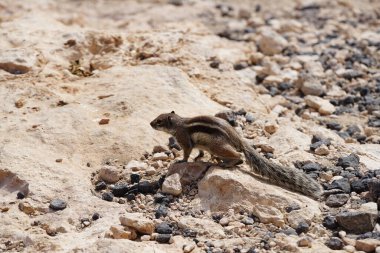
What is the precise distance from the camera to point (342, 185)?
20.9 ft

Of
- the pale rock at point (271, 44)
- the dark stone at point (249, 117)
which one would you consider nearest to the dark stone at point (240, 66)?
the pale rock at point (271, 44)

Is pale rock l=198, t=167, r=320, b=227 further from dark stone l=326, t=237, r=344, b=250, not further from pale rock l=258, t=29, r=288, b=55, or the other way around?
pale rock l=258, t=29, r=288, b=55

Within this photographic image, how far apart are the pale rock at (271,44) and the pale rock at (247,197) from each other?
479 cm

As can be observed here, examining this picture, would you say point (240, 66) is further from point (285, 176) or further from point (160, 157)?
point (285, 176)

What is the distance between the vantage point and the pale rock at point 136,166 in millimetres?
6703

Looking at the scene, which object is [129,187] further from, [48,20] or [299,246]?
[48,20]

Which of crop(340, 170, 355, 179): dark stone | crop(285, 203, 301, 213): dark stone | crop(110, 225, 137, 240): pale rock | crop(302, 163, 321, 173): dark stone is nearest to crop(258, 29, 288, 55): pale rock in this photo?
crop(302, 163, 321, 173): dark stone

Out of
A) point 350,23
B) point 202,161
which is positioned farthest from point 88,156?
point 350,23

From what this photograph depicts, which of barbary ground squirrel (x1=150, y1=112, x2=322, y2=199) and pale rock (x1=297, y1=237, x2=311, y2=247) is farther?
barbary ground squirrel (x1=150, y1=112, x2=322, y2=199)

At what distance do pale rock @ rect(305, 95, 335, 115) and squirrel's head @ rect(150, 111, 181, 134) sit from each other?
280 cm

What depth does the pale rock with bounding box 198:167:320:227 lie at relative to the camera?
590 centimetres

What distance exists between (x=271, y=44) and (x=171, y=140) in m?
4.08

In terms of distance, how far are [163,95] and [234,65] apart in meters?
2.29

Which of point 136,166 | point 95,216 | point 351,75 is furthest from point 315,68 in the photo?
point 95,216
